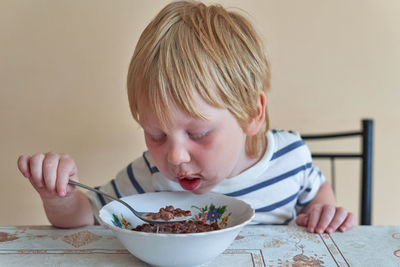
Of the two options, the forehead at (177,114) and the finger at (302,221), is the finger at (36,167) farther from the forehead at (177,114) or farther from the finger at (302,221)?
the finger at (302,221)

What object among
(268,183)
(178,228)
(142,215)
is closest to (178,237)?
(178,228)

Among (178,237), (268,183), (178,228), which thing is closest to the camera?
(178,237)

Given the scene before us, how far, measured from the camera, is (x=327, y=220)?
30.1 inches

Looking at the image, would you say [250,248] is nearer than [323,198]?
Yes

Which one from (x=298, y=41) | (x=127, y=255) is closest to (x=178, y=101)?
(x=127, y=255)

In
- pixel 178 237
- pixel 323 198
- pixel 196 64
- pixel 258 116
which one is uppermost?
pixel 196 64

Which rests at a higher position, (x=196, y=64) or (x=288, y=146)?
(x=196, y=64)

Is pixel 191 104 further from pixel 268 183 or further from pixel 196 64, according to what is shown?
pixel 268 183

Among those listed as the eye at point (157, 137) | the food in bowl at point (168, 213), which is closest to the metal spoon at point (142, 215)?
the food in bowl at point (168, 213)

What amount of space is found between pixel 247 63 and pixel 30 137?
0.91 metres

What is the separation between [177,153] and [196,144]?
48mm

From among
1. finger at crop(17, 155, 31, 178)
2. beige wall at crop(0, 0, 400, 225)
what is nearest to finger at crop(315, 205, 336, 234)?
finger at crop(17, 155, 31, 178)

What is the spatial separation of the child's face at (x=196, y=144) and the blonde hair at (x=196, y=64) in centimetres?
1

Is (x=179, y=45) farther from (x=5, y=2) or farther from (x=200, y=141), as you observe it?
(x=5, y=2)
